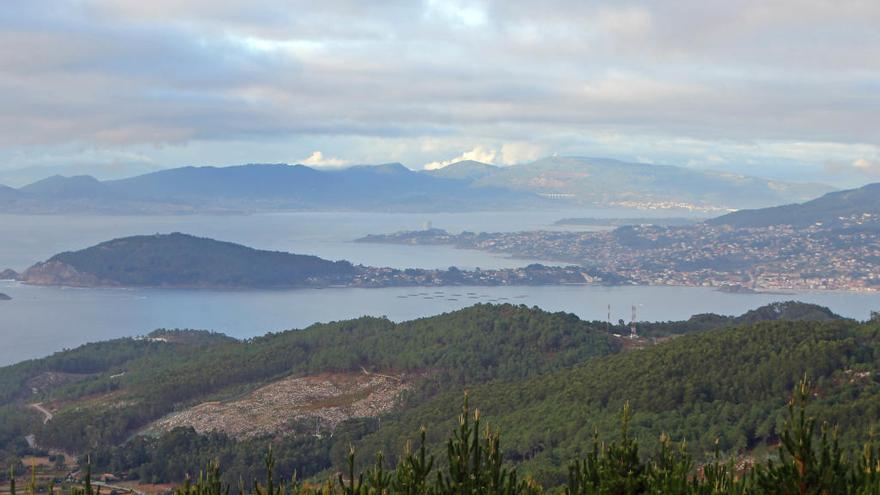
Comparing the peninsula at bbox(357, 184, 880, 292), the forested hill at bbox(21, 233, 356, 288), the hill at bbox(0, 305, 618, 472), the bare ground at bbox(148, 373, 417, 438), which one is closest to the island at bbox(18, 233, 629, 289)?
the forested hill at bbox(21, 233, 356, 288)

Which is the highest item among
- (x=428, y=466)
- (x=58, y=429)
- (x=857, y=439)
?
(x=428, y=466)

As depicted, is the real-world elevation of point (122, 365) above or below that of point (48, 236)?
below

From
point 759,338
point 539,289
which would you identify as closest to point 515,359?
point 759,338

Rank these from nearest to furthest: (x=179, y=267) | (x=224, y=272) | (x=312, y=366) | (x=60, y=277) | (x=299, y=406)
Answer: (x=299, y=406)
(x=312, y=366)
(x=60, y=277)
(x=224, y=272)
(x=179, y=267)

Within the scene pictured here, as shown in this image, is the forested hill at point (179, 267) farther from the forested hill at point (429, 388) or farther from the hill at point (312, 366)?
the hill at point (312, 366)

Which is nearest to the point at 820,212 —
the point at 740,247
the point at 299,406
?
the point at 740,247

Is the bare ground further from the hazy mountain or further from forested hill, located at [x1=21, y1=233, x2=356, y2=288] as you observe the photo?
the hazy mountain

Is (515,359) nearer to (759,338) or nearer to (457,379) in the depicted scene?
(457,379)

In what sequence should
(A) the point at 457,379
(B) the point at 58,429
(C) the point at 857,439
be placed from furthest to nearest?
(A) the point at 457,379
(B) the point at 58,429
(C) the point at 857,439

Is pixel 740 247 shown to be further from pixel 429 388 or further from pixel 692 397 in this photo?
pixel 692 397
